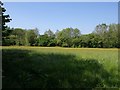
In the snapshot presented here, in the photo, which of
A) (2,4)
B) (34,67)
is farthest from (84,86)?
(2,4)

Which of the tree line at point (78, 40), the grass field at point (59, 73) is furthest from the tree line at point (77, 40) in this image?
the grass field at point (59, 73)

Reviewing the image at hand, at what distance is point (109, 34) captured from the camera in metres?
73.2

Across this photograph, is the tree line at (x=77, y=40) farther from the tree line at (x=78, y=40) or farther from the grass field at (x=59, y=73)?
the grass field at (x=59, y=73)

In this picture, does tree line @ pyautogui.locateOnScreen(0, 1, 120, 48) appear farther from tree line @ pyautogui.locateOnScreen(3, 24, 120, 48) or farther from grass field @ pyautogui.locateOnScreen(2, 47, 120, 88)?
grass field @ pyautogui.locateOnScreen(2, 47, 120, 88)

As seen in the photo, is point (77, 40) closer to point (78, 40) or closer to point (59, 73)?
point (78, 40)

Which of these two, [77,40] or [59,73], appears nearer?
[59,73]

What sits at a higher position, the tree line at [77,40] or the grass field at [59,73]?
the tree line at [77,40]

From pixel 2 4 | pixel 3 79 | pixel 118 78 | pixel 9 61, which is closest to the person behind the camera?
pixel 3 79

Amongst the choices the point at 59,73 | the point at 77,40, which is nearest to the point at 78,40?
the point at 77,40

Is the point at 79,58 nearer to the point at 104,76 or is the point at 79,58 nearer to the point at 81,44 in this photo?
the point at 104,76

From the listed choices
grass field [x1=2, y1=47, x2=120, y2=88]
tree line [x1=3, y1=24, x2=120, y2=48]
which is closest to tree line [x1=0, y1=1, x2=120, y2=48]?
tree line [x1=3, y1=24, x2=120, y2=48]

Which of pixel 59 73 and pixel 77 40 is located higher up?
pixel 77 40

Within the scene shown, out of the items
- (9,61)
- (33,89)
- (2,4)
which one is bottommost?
(33,89)

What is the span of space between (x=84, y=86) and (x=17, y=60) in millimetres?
4825
